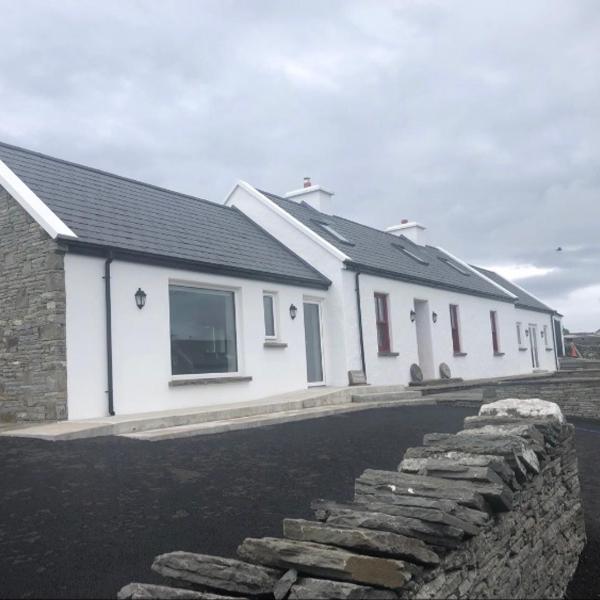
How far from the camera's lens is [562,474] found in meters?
6.21

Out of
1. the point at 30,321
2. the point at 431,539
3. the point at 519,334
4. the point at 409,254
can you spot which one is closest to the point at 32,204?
the point at 30,321

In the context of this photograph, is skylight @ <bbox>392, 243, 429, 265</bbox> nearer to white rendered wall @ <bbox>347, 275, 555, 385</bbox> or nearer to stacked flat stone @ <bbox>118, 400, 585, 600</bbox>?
white rendered wall @ <bbox>347, 275, 555, 385</bbox>

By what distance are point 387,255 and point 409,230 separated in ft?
24.5

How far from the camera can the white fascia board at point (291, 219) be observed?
620 inches

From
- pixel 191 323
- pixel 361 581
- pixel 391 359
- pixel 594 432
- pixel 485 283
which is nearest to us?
pixel 361 581

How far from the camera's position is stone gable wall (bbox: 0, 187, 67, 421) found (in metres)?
9.50

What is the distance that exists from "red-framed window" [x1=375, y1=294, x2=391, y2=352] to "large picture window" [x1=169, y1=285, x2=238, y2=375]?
5653 millimetres

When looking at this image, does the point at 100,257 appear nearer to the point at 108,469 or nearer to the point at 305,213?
the point at 108,469

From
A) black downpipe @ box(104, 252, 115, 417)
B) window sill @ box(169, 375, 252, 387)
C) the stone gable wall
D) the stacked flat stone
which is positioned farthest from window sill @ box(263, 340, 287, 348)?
the stacked flat stone

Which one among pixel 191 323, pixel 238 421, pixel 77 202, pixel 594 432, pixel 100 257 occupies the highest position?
pixel 77 202

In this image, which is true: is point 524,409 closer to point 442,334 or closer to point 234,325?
point 234,325

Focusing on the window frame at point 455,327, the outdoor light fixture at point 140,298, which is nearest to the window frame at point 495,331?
the window frame at point 455,327

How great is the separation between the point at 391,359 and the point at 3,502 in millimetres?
13077

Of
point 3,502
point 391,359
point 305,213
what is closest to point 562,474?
point 3,502
